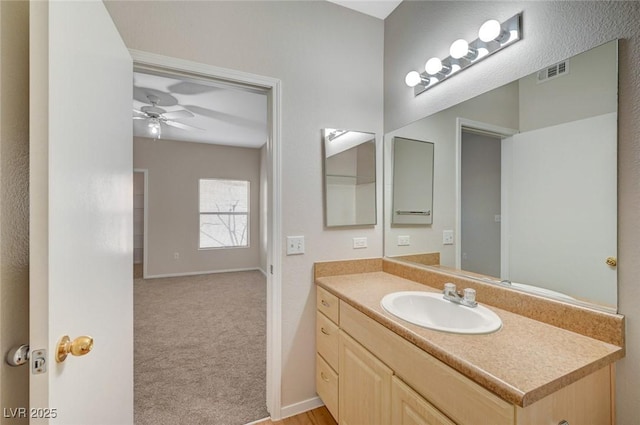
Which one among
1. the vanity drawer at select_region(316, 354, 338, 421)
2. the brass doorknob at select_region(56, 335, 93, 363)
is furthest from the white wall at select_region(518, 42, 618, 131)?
the brass doorknob at select_region(56, 335, 93, 363)

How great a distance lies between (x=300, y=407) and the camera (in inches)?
67.2

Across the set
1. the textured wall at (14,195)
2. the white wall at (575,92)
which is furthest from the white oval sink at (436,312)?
the textured wall at (14,195)

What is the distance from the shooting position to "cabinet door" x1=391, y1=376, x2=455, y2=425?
0.85 metres

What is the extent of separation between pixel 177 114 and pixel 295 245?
3.01 m

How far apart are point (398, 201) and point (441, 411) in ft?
4.24

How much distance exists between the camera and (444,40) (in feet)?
4.94

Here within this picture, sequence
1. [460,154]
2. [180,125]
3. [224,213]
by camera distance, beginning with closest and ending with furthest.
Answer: [460,154] → [180,125] → [224,213]

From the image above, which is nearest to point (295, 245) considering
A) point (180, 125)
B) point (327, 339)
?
point (327, 339)

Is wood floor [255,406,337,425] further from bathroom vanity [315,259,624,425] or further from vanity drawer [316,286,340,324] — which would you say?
vanity drawer [316,286,340,324]

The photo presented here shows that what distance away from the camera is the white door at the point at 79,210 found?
68 centimetres

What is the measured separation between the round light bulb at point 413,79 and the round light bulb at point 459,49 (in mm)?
259

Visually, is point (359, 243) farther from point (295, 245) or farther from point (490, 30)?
point (490, 30)

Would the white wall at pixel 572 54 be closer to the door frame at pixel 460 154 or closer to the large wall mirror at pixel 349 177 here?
the door frame at pixel 460 154

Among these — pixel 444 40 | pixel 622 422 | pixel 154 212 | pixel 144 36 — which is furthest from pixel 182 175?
pixel 622 422
